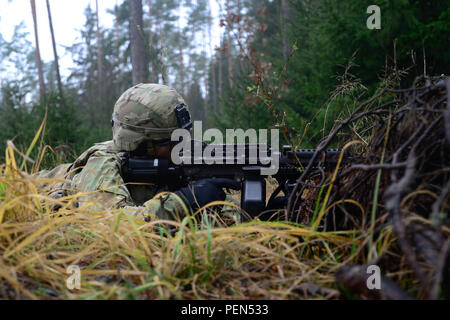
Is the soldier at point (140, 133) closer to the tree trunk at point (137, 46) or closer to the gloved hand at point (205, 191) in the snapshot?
the gloved hand at point (205, 191)

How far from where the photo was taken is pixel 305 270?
1.29 m

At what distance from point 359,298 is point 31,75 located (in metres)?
46.2

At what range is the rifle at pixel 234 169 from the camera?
2.50 metres

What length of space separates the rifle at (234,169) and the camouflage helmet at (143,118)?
167 mm

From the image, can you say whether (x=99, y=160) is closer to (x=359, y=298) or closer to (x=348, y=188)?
(x=348, y=188)

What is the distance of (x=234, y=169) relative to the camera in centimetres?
273

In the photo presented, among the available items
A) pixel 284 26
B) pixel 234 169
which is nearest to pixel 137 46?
Answer: pixel 284 26

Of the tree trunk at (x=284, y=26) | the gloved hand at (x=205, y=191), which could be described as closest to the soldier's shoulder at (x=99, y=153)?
the gloved hand at (x=205, y=191)

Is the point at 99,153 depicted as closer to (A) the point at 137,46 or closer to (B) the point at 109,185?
(B) the point at 109,185

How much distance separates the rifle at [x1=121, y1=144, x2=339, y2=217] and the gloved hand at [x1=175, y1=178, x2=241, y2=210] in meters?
0.09

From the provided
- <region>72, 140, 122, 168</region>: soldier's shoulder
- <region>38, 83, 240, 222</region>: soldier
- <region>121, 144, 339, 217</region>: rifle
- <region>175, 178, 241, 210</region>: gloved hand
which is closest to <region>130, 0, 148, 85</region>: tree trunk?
<region>38, 83, 240, 222</region>: soldier

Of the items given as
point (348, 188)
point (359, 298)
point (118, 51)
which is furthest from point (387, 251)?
point (118, 51)

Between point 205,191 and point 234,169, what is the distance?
0.31 metres
